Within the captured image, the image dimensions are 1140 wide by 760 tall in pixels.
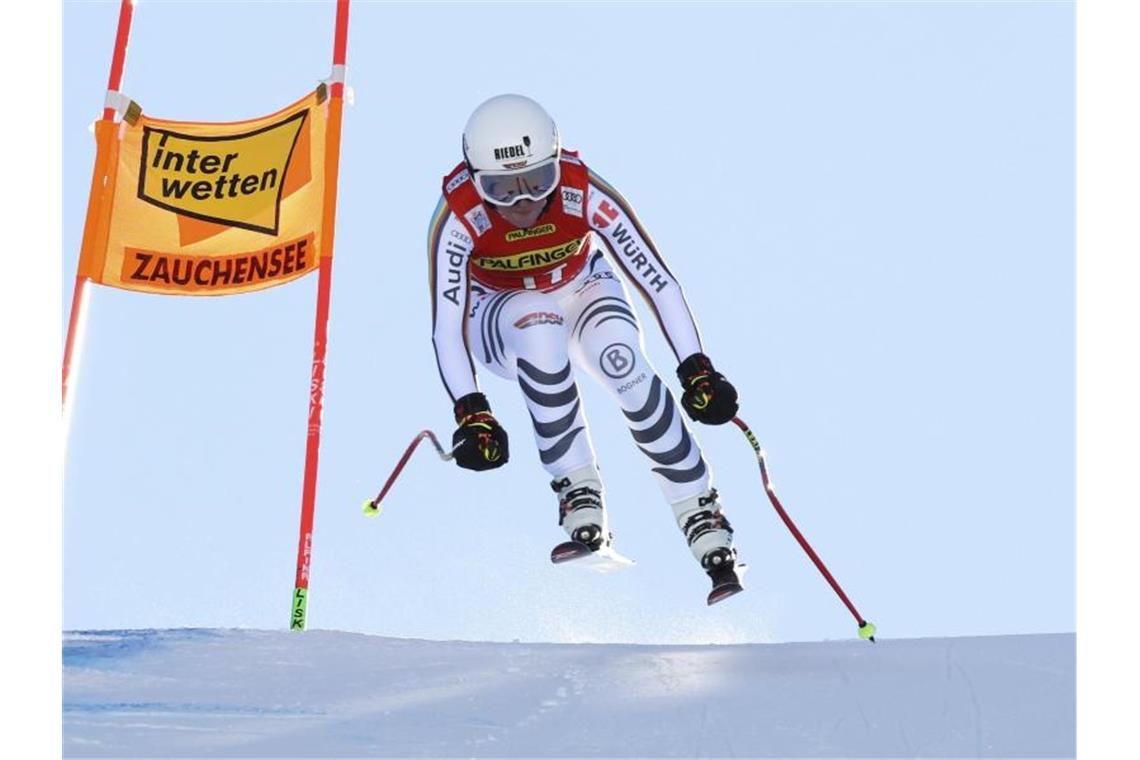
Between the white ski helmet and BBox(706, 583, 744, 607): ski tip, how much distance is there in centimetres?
184

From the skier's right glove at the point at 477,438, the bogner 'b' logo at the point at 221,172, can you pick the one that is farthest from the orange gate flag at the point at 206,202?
the skier's right glove at the point at 477,438

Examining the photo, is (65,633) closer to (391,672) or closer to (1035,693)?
(391,672)

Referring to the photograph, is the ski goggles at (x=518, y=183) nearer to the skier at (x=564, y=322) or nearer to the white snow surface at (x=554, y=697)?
the skier at (x=564, y=322)

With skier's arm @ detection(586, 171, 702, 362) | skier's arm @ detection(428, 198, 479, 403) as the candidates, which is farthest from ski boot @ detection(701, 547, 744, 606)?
skier's arm @ detection(428, 198, 479, 403)

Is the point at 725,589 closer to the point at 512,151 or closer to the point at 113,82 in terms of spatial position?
the point at 512,151

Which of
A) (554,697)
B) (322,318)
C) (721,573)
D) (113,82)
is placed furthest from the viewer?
(113,82)

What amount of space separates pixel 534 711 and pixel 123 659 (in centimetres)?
175

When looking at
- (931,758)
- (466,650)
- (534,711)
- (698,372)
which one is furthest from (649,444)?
(931,758)

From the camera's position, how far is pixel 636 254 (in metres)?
8.13

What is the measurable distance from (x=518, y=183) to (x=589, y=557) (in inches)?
64.8

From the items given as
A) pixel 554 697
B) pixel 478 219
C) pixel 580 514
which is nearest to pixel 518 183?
pixel 478 219

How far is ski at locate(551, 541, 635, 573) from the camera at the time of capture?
8.01 meters

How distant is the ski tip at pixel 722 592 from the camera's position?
25.7 ft

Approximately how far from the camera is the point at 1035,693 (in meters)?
6.48
